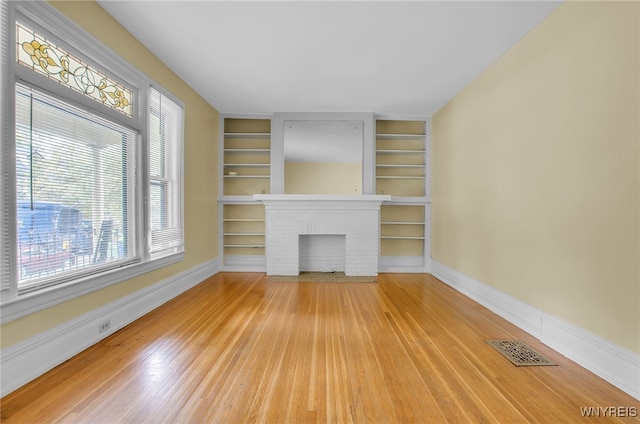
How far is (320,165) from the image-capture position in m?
4.85

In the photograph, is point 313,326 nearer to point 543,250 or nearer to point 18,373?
point 18,373

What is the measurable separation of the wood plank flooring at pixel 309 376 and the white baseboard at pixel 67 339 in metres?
0.07

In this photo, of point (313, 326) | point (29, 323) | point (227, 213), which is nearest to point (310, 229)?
point (227, 213)

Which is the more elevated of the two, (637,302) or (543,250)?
(543,250)

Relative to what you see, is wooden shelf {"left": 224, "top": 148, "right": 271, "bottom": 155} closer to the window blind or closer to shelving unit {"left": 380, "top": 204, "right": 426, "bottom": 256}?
shelving unit {"left": 380, "top": 204, "right": 426, "bottom": 256}

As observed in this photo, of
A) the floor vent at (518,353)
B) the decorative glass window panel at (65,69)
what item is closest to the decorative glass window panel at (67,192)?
the decorative glass window panel at (65,69)

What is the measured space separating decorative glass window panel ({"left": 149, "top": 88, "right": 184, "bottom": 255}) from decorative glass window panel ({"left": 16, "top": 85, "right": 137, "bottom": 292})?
41 cm

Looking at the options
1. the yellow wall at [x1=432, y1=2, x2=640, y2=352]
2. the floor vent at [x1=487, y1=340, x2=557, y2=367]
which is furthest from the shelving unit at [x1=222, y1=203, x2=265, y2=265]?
the floor vent at [x1=487, y1=340, x2=557, y2=367]

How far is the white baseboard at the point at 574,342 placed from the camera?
1698mm

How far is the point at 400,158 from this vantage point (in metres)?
5.15

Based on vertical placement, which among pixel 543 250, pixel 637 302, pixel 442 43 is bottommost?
pixel 637 302

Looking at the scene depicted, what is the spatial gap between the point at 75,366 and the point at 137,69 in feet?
8.92

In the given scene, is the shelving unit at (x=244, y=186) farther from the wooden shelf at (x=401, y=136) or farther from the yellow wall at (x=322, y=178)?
the wooden shelf at (x=401, y=136)

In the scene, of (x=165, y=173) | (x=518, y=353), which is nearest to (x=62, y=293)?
(x=165, y=173)
